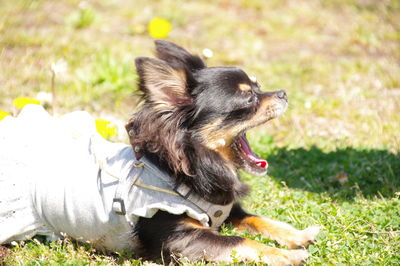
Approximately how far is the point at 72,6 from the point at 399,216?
23.2ft

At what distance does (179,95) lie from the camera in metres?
2.89

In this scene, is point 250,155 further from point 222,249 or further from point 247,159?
point 222,249

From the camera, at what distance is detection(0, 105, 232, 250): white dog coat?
2770 mm

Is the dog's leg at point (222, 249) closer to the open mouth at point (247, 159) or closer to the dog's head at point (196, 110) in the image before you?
the dog's head at point (196, 110)

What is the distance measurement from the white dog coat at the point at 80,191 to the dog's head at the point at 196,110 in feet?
0.65

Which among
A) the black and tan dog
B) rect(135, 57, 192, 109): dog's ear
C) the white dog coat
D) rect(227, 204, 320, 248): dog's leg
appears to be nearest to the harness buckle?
Answer: the white dog coat

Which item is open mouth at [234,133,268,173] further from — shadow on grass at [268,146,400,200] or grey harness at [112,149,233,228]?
shadow on grass at [268,146,400,200]

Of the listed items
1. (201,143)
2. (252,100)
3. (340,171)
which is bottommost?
(340,171)

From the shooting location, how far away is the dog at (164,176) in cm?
274

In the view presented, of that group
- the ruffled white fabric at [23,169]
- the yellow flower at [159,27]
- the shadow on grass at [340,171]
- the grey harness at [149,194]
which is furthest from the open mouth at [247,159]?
the yellow flower at [159,27]

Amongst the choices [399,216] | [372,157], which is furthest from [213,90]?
[372,157]

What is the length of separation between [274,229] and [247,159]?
19.0 inches

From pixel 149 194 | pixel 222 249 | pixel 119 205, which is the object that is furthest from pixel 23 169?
pixel 222 249

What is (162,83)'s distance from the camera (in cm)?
276
